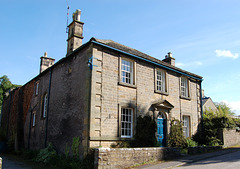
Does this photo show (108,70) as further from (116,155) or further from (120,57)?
(116,155)

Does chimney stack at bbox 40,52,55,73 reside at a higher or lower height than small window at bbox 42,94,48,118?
higher

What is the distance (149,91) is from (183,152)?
4.34 meters

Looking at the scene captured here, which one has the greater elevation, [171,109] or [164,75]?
[164,75]

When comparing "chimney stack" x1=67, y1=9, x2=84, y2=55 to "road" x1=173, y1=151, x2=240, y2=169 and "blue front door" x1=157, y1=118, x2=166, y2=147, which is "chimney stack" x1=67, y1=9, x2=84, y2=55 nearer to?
"blue front door" x1=157, y1=118, x2=166, y2=147

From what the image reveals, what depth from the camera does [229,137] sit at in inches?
674

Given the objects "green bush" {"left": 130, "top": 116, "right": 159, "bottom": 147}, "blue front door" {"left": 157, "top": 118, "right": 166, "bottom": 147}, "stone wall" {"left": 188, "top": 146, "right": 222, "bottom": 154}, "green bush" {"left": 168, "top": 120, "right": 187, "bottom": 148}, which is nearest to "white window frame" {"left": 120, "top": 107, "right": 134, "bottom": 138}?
"green bush" {"left": 130, "top": 116, "right": 159, "bottom": 147}

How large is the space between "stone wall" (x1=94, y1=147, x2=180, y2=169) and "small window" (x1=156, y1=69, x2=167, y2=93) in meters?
4.80

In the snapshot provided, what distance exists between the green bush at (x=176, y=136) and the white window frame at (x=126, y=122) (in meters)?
3.49

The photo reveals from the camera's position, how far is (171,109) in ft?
50.0

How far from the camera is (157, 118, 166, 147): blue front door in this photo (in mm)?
14256

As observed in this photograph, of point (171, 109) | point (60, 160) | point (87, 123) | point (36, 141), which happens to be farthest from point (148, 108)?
point (36, 141)

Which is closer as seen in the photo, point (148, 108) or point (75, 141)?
point (75, 141)

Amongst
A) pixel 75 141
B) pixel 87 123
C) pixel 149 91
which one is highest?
pixel 149 91

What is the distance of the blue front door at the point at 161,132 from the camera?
561 inches
